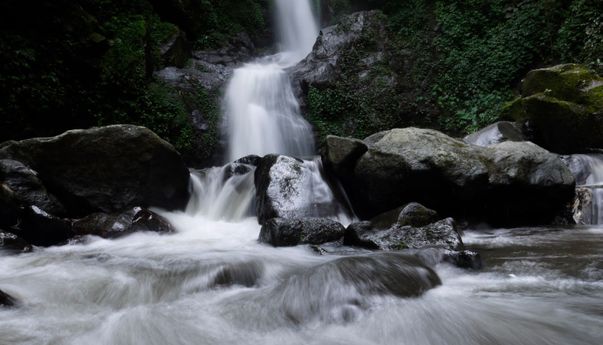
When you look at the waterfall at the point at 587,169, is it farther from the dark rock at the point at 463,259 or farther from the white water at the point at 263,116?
the white water at the point at 263,116

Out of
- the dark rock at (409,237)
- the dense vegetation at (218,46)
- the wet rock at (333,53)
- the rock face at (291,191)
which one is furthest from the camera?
the wet rock at (333,53)

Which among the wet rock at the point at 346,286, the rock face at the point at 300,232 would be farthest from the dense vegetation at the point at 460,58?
the wet rock at the point at 346,286

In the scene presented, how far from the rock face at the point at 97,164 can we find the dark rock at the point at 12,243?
1.75m

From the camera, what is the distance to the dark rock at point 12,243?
4.90 m

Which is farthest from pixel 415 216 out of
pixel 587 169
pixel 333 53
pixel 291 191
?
pixel 333 53

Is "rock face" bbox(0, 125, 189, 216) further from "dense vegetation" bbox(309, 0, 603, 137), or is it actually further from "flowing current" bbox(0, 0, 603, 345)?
"dense vegetation" bbox(309, 0, 603, 137)

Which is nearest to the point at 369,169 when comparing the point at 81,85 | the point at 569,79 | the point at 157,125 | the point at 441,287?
the point at 441,287

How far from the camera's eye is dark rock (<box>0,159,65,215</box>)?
5965 mm

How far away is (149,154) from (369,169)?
12.1ft

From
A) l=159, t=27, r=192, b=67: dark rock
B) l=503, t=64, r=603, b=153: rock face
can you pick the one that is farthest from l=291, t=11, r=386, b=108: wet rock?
l=503, t=64, r=603, b=153: rock face

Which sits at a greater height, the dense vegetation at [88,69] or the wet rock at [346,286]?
the dense vegetation at [88,69]

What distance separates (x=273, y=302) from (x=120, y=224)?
11.8 ft

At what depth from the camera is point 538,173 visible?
638cm

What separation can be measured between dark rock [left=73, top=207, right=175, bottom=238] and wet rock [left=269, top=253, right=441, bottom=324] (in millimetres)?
3212
